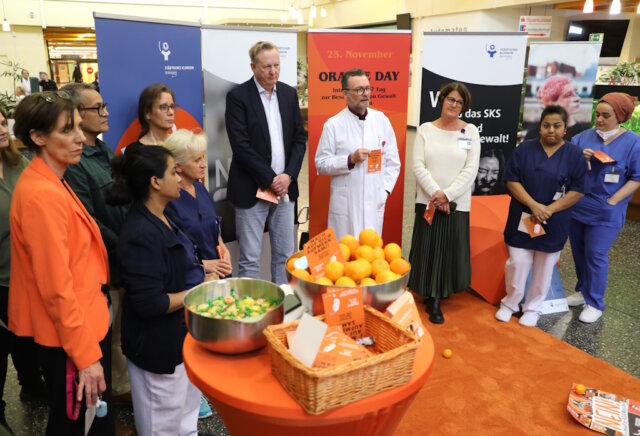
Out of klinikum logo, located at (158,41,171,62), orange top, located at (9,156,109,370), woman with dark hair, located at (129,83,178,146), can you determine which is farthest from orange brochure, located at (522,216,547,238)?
orange top, located at (9,156,109,370)

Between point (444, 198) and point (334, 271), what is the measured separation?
2.07 metres

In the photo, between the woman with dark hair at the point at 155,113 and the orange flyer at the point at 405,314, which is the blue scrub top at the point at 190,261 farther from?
the woman with dark hair at the point at 155,113

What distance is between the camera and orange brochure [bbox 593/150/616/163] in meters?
3.66

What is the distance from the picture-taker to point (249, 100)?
341 centimetres

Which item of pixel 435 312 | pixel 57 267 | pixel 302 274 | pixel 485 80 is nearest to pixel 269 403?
pixel 302 274

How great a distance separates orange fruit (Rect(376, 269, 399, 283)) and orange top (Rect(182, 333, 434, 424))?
248 millimetres

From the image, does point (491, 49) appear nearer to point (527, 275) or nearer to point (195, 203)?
point (527, 275)

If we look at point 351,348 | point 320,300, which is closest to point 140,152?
point 320,300

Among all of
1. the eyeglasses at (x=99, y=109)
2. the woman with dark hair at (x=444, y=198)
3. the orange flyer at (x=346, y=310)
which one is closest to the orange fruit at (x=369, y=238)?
the orange flyer at (x=346, y=310)

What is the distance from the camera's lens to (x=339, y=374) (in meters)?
1.25

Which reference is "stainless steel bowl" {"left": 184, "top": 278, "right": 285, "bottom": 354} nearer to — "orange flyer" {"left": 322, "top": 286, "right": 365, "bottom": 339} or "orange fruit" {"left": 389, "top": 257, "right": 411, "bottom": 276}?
"orange flyer" {"left": 322, "top": 286, "right": 365, "bottom": 339}

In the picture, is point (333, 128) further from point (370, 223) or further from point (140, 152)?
point (140, 152)

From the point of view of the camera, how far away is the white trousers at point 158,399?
2.03 meters

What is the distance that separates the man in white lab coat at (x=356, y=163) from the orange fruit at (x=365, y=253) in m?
1.61
